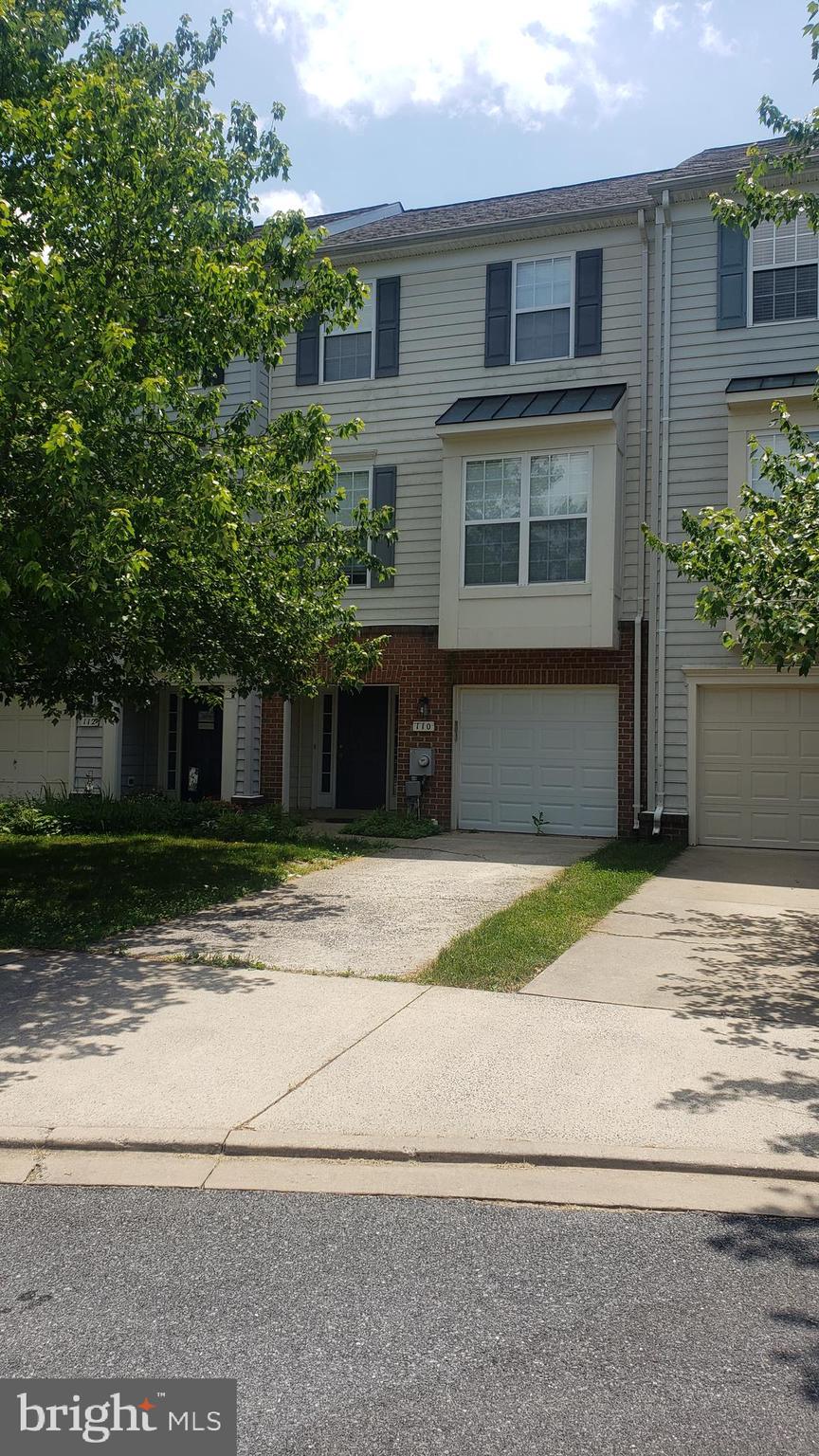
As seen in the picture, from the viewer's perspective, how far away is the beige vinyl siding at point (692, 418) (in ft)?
47.3

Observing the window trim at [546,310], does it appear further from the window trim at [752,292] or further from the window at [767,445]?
the window at [767,445]

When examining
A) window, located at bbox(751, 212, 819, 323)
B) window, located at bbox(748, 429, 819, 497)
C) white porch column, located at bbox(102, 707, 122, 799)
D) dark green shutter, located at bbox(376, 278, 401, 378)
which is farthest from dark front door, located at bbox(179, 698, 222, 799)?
window, located at bbox(751, 212, 819, 323)

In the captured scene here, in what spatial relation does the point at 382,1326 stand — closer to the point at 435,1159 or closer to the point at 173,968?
the point at 435,1159

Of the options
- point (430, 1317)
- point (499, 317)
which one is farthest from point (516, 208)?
point (430, 1317)

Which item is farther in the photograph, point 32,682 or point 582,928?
point 32,682

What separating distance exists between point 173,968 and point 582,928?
3.31 metres

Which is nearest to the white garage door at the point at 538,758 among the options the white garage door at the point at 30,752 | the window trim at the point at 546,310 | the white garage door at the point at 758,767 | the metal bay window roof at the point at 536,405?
the white garage door at the point at 758,767

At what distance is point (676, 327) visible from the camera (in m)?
14.7

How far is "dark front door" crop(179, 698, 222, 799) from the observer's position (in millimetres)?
18594

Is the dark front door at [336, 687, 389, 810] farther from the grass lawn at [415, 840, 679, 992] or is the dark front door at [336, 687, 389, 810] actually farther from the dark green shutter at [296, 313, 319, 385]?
the grass lawn at [415, 840, 679, 992]

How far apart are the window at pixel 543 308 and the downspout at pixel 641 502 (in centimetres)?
104

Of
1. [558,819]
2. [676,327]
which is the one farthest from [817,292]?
[558,819]

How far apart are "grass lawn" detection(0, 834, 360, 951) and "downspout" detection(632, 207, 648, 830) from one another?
404 centimetres

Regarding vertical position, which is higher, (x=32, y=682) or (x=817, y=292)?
(x=817, y=292)
